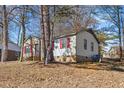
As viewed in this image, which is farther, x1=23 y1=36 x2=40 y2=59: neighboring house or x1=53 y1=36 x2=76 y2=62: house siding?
x1=53 y1=36 x2=76 y2=62: house siding

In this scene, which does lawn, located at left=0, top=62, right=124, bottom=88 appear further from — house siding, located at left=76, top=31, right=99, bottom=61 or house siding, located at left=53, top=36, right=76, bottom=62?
house siding, located at left=76, top=31, right=99, bottom=61

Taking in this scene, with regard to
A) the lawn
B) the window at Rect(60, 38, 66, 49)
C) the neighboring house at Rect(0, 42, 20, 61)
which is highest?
the window at Rect(60, 38, 66, 49)

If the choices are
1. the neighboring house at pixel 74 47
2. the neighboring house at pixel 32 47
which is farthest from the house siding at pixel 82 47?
the neighboring house at pixel 32 47

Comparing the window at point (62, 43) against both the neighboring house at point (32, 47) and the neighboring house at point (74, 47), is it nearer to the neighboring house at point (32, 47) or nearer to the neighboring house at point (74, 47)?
the neighboring house at point (74, 47)

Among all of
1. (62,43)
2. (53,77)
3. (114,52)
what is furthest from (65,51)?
(53,77)

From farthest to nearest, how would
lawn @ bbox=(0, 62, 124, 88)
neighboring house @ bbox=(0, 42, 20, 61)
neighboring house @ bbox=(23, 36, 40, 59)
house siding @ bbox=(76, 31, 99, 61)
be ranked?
house siding @ bbox=(76, 31, 99, 61)
neighboring house @ bbox=(23, 36, 40, 59)
neighboring house @ bbox=(0, 42, 20, 61)
lawn @ bbox=(0, 62, 124, 88)

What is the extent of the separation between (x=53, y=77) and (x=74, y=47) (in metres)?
8.26

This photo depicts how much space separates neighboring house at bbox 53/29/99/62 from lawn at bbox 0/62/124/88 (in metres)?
5.65

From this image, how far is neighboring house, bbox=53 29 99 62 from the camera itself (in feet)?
58.0

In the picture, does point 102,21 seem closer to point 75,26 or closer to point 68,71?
point 75,26

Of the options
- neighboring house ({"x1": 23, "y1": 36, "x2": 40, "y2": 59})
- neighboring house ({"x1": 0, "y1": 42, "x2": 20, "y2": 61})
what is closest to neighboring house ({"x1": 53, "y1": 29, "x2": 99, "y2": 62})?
neighboring house ({"x1": 23, "y1": 36, "x2": 40, "y2": 59})

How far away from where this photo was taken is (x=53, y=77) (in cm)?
999

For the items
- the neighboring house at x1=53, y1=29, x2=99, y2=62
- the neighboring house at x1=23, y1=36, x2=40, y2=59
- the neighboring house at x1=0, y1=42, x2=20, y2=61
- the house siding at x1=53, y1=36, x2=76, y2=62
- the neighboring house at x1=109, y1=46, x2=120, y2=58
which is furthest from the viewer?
the neighboring house at x1=109, y1=46, x2=120, y2=58
